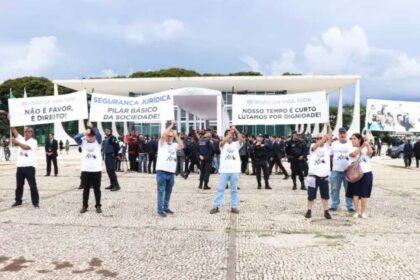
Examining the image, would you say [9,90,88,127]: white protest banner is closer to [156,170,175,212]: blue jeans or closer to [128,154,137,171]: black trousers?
[156,170,175,212]: blue jeans

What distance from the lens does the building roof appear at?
41.5 meters

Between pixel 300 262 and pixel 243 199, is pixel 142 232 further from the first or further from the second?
pixel 243 199

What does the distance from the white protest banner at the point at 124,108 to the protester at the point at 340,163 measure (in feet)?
16.7

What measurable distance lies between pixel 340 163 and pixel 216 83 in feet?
113

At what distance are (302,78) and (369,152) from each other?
34019 millimetres

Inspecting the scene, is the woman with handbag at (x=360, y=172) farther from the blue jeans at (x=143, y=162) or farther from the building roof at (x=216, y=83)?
the building roof at (x=216, y=83)

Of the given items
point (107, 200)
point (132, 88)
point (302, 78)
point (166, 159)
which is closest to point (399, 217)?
point (166, 159)

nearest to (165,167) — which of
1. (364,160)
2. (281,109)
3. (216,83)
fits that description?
(364,160)

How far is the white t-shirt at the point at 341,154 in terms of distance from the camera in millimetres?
8969

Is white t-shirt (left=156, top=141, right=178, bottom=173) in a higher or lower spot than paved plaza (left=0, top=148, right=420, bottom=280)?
higher

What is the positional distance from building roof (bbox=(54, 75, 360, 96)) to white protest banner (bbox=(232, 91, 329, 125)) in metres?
28.6

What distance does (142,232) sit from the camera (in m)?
7.06

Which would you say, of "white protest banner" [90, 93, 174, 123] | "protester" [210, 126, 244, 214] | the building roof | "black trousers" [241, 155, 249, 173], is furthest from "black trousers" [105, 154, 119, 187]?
the building roof

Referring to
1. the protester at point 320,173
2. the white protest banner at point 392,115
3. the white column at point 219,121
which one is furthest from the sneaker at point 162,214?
the white protest banner at point 392,115
